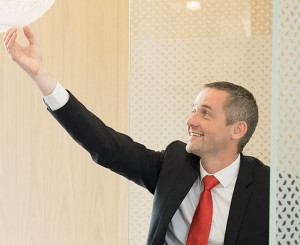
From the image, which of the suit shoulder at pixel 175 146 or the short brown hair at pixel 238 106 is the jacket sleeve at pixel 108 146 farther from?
the short brown hair at pixel 238 106

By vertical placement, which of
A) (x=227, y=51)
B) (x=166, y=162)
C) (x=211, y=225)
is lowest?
(x=211, y=225)

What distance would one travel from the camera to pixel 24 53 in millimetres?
1767

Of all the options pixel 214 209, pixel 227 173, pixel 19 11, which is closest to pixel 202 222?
pixel 214 209

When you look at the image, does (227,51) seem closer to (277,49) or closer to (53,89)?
(53,89)

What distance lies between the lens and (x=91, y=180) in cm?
345

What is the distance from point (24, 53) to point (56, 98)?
176mm

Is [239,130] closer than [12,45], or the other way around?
[12,45]

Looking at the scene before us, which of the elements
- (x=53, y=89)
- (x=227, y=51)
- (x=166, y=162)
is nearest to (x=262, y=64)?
(x=227, y=51)

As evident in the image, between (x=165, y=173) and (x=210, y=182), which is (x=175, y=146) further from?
(x=210, y=182)

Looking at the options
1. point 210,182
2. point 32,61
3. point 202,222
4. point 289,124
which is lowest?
point 202,222

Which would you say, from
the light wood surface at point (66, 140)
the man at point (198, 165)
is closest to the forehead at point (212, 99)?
the man at point (198, 165)

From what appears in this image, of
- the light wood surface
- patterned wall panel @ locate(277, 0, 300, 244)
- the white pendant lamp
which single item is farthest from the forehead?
the light wood surface

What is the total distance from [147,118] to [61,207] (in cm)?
103

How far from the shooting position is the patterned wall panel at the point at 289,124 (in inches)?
38.3
